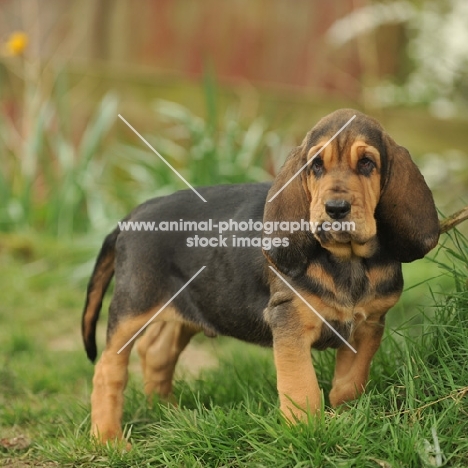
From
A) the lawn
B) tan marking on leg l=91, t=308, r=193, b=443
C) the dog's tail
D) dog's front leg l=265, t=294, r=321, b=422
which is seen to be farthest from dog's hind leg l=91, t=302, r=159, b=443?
dog's front leg l=265, t=294, r=321, b=422

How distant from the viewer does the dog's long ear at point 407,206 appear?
3703 millimetres

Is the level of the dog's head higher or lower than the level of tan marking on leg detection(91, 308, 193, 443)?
higher

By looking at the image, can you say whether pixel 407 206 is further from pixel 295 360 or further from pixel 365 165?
pixel 295 360

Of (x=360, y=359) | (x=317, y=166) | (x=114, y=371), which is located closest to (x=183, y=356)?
(x=114, y=371)

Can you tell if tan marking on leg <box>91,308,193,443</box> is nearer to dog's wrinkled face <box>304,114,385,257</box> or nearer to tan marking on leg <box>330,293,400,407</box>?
tan marking on leg <box>330,293,400,407</box>

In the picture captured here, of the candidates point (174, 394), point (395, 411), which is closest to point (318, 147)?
point (395, 411)

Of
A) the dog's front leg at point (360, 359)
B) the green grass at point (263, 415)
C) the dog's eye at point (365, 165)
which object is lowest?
the green grass at point (263, 415)

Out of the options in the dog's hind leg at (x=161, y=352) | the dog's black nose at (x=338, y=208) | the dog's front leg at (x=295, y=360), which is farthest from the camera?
the dog's hind leg at (x=161, y=352)

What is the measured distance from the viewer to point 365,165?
3.60 m

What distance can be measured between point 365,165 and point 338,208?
11.5 inches

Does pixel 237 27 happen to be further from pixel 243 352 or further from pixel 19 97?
pixel 243 352

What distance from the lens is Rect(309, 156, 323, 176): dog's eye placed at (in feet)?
11.9

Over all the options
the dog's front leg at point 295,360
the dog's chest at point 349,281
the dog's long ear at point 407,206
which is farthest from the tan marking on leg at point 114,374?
the dog's long ear at point 407,206

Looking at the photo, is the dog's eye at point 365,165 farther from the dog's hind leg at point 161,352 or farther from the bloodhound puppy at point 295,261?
the dog's hind leg at point 161,352
